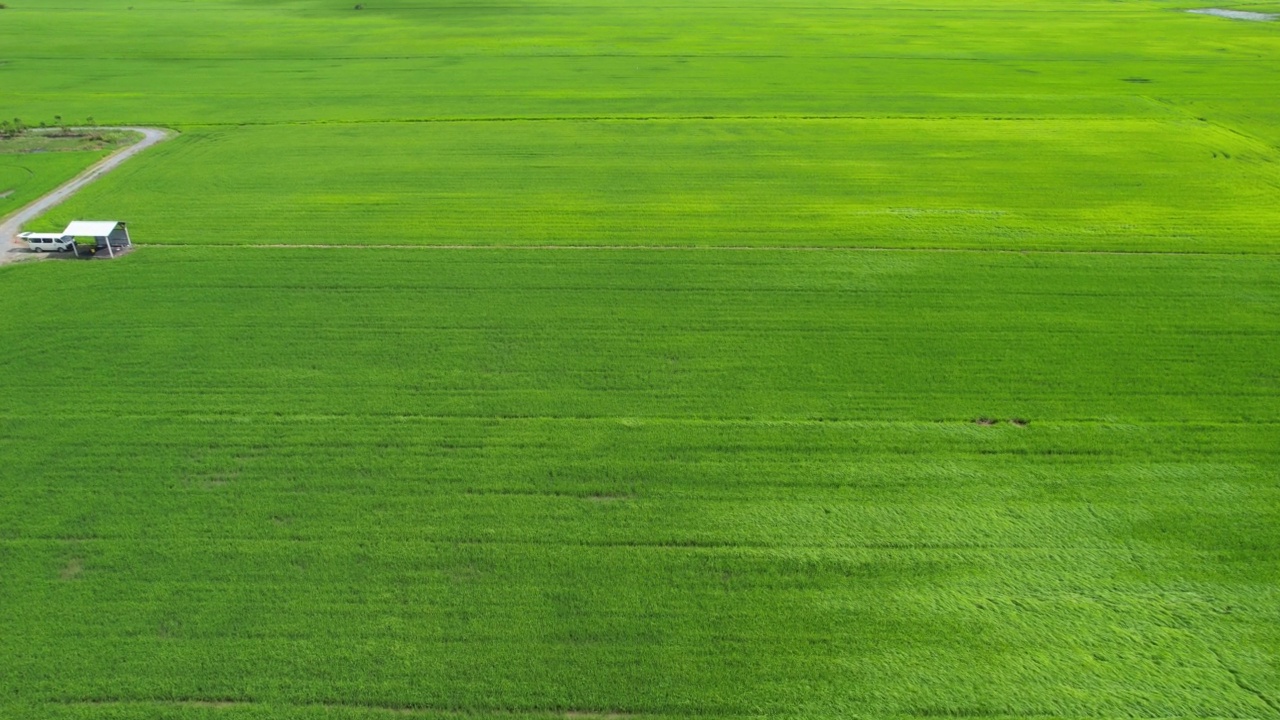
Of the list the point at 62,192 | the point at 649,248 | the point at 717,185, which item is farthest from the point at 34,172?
the point at 717,185

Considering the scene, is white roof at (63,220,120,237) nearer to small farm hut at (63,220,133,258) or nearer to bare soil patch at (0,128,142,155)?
small farm hut at (63,220,133,258)

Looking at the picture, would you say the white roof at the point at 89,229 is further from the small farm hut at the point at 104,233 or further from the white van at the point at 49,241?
the white van at the point at 49,241

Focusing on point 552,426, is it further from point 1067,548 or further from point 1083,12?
point 1083,12

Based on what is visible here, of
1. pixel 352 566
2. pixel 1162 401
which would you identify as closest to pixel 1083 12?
pixel 1162 401

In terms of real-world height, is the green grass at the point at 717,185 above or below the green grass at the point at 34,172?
below

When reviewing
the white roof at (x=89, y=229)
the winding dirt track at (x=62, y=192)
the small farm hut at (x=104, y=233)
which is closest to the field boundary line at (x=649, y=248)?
the small farm hut at (x=104, y=233)
